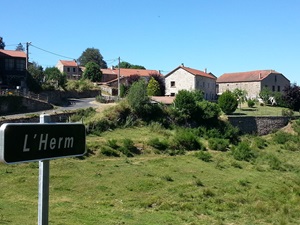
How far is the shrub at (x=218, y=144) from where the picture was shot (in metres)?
39.6

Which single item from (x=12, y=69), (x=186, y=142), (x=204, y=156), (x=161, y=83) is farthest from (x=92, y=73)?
(x=204, y=156)

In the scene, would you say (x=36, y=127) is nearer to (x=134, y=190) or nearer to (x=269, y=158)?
(x=134, y=190)

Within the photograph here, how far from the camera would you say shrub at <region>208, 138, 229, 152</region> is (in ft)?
130

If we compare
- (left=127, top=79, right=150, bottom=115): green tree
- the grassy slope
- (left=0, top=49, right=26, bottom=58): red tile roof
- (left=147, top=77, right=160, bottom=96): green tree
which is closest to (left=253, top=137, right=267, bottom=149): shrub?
the grassy slope

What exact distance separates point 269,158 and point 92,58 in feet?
321

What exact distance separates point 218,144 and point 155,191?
16.9m

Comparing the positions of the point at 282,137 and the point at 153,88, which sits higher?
the point at 153,88

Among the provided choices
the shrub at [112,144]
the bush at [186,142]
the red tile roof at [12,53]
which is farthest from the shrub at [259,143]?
the red tile roof at [12,53]

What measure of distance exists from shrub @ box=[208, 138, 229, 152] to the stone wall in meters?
8.74

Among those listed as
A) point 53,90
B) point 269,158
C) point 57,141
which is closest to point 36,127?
point 57,141

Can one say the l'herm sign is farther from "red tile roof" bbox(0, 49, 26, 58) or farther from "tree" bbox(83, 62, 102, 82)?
"tree" bbox(83, 62, 102, 82)

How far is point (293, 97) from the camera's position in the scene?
65312mm

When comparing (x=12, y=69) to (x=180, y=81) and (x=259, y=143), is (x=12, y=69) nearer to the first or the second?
(x=180, y=81)

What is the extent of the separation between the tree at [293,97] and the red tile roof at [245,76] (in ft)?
45.6
